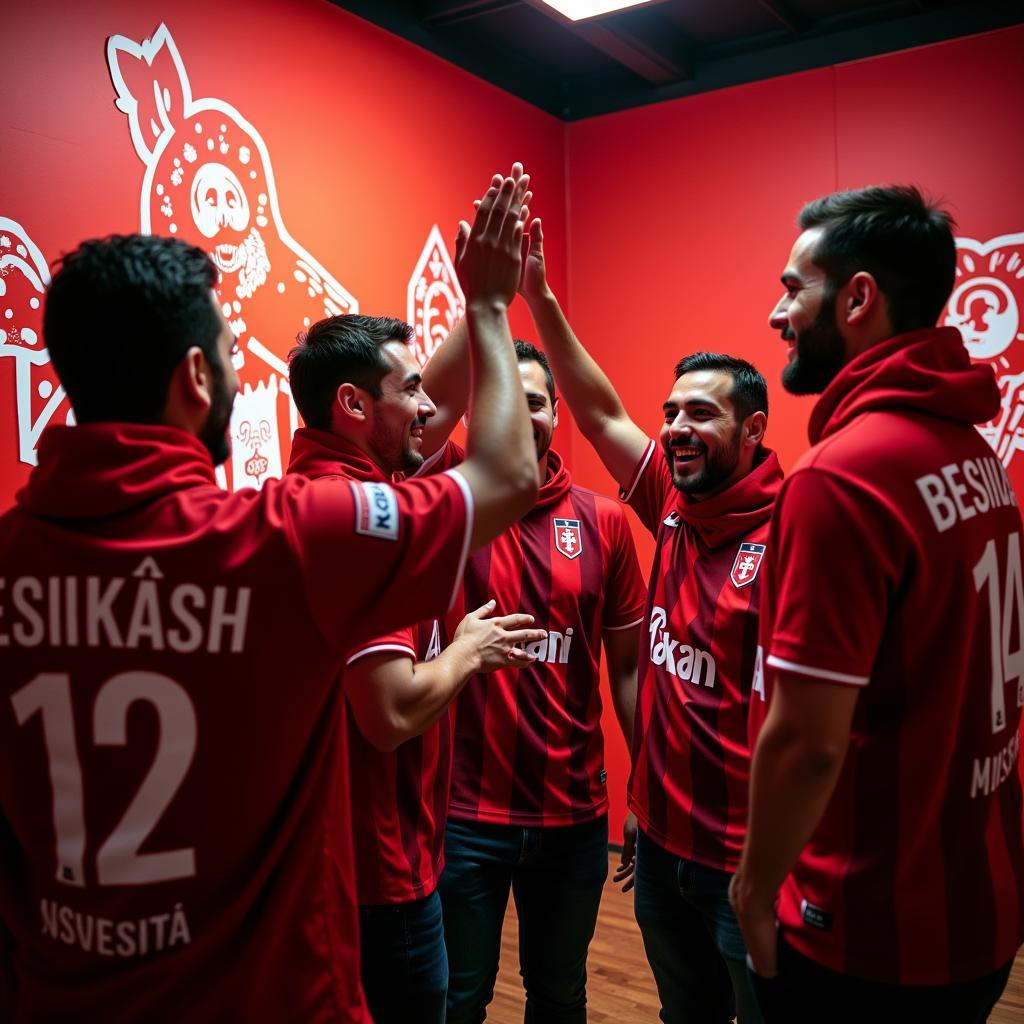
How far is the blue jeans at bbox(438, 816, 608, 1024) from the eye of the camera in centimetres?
230

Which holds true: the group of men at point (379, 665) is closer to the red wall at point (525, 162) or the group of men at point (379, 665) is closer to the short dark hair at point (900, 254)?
the short dark hair at point (900, 254)

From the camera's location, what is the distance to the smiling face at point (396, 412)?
2.01m

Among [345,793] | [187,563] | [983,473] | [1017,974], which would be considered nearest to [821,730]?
[983,473]

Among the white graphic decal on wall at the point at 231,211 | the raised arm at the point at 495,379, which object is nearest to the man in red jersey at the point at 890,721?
the raised arm at the point at 495,379

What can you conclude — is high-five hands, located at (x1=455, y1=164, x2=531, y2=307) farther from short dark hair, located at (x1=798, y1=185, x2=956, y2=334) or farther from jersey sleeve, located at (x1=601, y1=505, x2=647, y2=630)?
jersey sleeve, located at (x1=601, y1=505, x2=647, y2=630)

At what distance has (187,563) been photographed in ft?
3.67

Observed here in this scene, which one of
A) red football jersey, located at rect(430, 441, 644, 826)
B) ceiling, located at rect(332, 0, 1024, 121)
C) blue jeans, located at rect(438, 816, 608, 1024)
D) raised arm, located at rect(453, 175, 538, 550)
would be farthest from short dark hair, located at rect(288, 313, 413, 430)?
ceiling, located at rect(332, 0, 1024, 121)

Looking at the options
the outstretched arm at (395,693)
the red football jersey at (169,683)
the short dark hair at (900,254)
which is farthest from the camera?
the outstretched arm at (395,693)

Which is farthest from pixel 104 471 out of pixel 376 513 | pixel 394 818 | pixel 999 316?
pixel 999 316

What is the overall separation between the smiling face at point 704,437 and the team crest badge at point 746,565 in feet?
0.60

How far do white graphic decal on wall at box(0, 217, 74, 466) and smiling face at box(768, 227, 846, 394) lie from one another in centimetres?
195

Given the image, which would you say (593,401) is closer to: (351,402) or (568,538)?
(568,538)

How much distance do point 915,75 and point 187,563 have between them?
4.06m

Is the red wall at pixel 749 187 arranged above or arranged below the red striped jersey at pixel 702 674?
above
